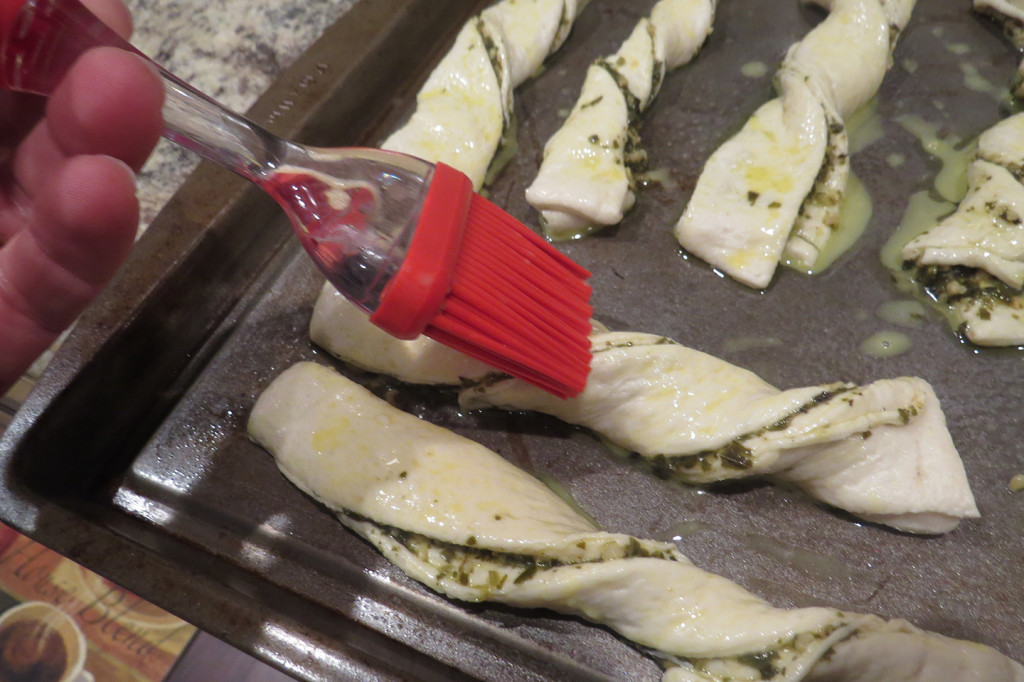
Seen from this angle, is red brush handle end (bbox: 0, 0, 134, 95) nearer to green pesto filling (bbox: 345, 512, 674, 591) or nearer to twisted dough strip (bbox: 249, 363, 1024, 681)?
twisted dough strip (bbox: 249, 363, 1024, 681)

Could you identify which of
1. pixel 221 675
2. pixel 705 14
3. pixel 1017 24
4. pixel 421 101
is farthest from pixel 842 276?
pixel 221 675

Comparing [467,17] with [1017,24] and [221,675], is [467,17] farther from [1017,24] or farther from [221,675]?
[221,675]

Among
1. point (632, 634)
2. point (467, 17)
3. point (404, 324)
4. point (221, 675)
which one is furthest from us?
point (467, 17)

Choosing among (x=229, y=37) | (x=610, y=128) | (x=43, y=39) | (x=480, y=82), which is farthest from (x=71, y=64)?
(x=229, y=37)

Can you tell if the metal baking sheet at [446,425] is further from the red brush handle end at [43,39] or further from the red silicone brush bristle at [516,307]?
the red brush handle end at [43,39]

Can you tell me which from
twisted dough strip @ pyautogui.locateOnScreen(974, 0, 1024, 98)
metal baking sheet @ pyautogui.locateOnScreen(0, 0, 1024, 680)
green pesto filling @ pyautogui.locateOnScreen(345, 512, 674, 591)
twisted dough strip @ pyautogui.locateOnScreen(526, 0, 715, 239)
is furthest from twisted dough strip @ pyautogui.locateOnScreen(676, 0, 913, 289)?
green pesto filling @ pyautogui.locateOnScreen(345, 512, 674, 591)

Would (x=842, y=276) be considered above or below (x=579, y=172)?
below

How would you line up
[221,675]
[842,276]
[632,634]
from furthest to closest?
[842,276], [221,675], [632,634]
